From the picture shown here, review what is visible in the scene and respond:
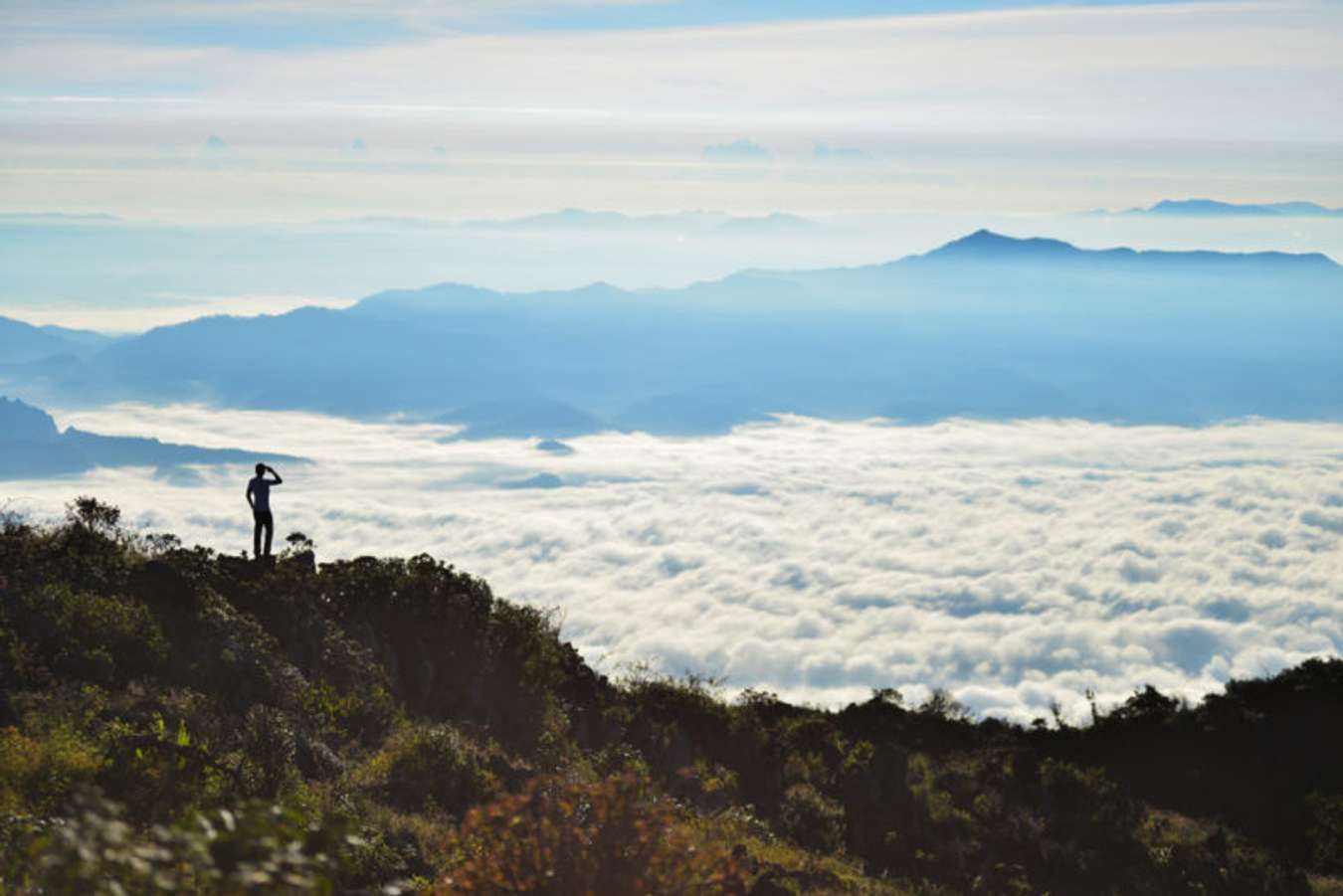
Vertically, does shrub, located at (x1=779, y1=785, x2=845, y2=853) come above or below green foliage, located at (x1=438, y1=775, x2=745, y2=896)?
below

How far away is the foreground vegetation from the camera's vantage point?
1084 centimetres

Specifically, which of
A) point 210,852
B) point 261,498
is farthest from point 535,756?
point 210,852

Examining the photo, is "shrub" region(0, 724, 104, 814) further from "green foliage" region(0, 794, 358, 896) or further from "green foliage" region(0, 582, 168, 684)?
"green foliage" region(0, 794, 358, 896)

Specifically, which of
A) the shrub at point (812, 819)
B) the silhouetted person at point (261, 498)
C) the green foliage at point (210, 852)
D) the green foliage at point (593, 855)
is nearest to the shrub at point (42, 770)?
the green foliage at point (593, 855)

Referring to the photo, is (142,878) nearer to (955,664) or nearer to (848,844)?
(848,844)

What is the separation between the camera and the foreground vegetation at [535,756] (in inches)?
427

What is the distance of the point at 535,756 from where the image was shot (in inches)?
713

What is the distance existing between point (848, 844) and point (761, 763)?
11.1 ft

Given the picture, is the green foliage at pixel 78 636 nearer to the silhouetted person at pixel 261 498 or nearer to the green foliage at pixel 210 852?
the silhouetted person at pixel 261 498

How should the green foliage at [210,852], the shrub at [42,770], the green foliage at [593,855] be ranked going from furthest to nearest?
1. the shrub at [42,770]
2. the green foliage at [593,855]
3. the green foliage at [210,852]

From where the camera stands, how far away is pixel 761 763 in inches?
819

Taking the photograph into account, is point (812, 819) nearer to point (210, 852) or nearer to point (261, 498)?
point (261, 498)

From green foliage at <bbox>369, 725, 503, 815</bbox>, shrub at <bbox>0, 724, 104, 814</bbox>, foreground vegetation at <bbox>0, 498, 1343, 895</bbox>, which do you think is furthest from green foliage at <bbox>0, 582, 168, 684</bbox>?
green foliage at <bbox>369, 725, 503, 815</bbox>

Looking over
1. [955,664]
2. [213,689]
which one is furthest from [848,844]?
[955,664]
